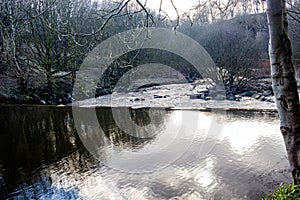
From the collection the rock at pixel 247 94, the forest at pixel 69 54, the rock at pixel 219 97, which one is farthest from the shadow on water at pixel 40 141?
the rock at pixel 247 94

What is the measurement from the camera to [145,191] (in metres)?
4.32

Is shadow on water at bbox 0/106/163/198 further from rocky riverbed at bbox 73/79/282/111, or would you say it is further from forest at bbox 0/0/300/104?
forest at bbox 0/0/300/104

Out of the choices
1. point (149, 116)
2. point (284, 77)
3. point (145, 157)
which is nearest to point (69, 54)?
point (149, 116)

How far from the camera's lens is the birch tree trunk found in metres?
1.71

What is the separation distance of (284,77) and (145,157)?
14.8ft

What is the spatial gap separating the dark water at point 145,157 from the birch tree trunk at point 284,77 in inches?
96.7

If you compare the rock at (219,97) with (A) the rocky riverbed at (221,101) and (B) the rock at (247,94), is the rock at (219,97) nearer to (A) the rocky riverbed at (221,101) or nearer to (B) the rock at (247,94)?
(A) the rocky riverbed at (221,101)

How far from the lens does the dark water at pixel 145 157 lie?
172 inches

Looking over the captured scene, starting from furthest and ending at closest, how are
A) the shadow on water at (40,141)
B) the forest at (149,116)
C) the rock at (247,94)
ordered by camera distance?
the rock at (247,94) → the shadow on water at (40,141) → the forest at (149,116)

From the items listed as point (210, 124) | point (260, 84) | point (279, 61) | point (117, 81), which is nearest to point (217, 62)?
point (260, 84)

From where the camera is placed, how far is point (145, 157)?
→ 19.4 ft

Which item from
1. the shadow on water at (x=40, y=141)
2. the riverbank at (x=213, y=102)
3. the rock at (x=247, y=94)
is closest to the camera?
the shadow on water at (x=40, y=141)

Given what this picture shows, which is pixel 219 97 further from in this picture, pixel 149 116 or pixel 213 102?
pixel 149 116

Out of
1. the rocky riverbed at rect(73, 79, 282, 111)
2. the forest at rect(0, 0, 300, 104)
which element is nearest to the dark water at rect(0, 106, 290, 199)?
the rocky riverbed at rect(73, 79, 282, 111)
